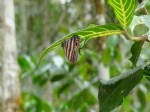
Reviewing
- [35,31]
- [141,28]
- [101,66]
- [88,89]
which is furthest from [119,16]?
[35,31]

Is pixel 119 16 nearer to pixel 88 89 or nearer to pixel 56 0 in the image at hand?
pixel 88 89

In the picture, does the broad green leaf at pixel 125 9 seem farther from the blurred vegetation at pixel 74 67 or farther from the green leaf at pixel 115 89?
the blurred vegetation at pixel 74 67

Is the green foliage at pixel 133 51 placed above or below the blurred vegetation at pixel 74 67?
above

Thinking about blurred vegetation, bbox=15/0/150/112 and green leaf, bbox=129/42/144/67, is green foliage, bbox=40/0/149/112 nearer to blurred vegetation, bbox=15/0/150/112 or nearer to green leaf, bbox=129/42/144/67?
green leaf, bbox=129/42/144/67

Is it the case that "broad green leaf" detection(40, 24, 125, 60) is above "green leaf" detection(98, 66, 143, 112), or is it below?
above

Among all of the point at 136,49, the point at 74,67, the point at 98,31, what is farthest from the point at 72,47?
the point at 74,67

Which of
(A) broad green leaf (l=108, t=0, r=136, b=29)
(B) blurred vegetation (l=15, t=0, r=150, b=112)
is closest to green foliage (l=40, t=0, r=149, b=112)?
(A) broad green leaf (l=108, t=0, r=136, b=29)

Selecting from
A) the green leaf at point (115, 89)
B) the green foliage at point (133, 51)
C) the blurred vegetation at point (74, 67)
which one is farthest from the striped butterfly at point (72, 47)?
the blurred vegetation at point (74, 67)
